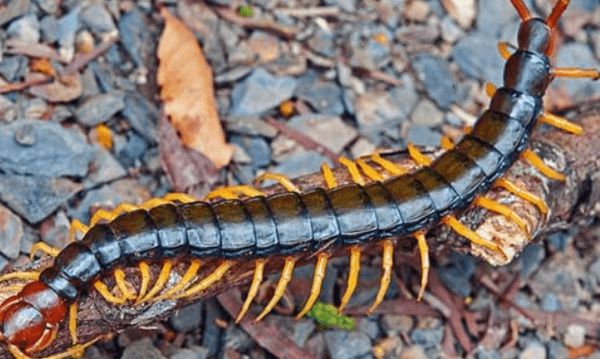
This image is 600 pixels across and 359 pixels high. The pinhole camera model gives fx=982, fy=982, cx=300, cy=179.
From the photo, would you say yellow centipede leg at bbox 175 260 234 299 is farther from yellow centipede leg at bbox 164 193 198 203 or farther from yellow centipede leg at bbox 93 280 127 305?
yellow centipede leg at bbox 164 193 198 203


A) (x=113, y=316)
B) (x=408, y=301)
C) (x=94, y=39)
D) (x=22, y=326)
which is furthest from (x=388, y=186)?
(x=94, y=39)

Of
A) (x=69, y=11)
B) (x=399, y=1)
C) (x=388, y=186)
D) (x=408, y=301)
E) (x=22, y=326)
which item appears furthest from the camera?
(x=399, y=1)

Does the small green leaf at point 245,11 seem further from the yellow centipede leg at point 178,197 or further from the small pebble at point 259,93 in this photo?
the yellow centipede leg at point 178,197

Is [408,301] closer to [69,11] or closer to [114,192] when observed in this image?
[114,192]

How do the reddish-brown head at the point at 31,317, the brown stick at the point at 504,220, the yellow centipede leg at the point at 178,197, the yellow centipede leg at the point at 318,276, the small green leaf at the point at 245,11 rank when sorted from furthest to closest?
1. the small green leaf at the point at 245,11
2. the yellow centipede leg at the point at 178,197
3. the yellow centipede leg at the point at 318,276
4. the brown stick at the point at 504,220
5. the reddish-brown head at the point at 31,317

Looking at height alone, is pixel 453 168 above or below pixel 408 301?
above

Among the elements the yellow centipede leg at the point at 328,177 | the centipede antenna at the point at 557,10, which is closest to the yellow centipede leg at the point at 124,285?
the yellow centipede leg at the point at 328,177

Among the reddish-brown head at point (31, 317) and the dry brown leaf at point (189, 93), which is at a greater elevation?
the dry brown leaf at point (189, 93)
